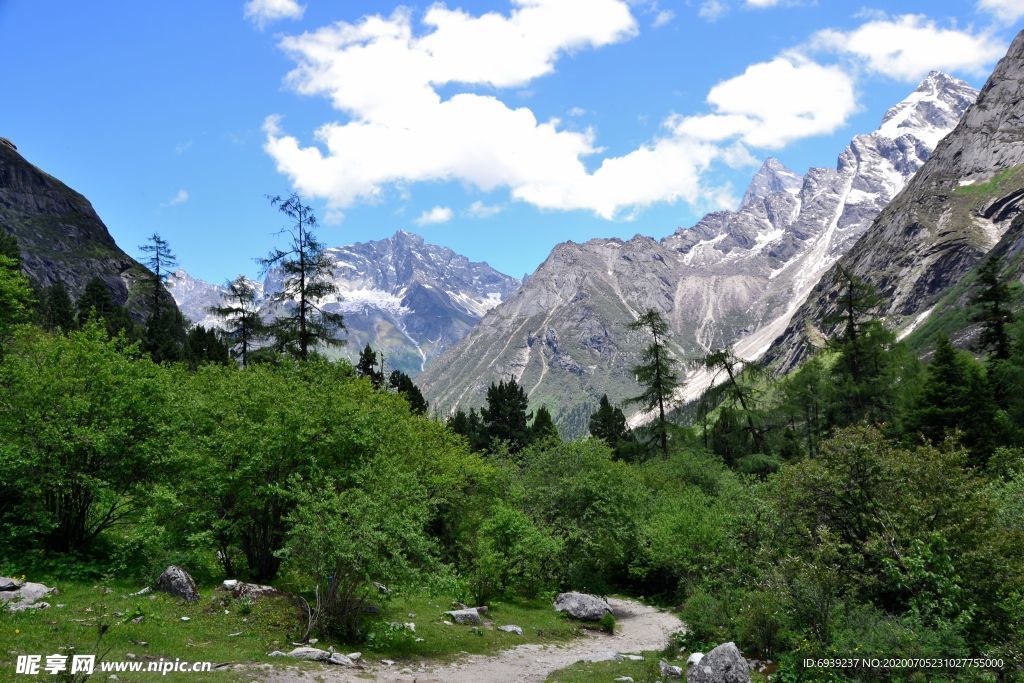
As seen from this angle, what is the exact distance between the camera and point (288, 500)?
76.8 ft

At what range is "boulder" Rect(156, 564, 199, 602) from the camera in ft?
68.9

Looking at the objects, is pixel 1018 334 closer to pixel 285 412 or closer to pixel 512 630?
pixel 512 630

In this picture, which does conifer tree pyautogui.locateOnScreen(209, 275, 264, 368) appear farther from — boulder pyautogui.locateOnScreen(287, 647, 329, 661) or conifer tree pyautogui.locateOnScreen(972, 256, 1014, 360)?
conifer tree pyautogui.locateOnScreen(972, 256, 1014, 360)

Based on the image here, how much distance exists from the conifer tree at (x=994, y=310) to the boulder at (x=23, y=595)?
59105 mm

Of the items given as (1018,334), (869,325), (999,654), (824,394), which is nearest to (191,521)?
(999,654)

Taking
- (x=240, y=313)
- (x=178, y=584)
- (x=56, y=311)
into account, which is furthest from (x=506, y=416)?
(x=178, y=584)

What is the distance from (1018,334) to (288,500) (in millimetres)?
54478

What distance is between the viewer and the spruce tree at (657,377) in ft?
180

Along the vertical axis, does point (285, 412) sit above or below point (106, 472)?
above

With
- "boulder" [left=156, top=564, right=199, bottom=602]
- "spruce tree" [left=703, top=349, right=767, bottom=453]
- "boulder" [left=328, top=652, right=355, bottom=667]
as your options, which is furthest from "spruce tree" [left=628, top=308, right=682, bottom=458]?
"boulder" [left=156, top=564, right=199, bottom=602]

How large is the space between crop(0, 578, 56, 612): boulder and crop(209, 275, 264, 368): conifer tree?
3390cm

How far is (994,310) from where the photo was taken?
47.6 m

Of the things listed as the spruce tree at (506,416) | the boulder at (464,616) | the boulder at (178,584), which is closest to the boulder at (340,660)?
the boulder at (178,584)

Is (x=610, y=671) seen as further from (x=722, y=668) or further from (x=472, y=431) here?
(x=472, y=431)
